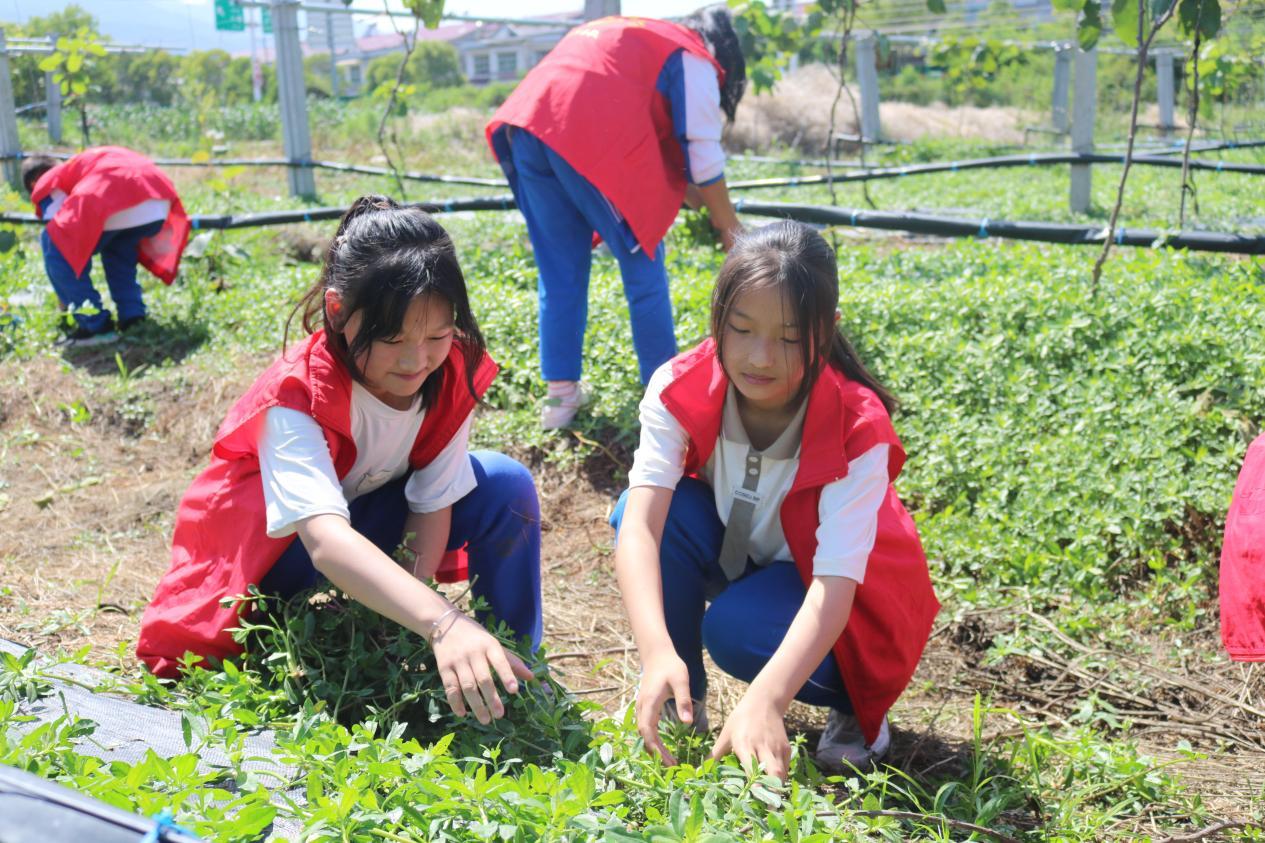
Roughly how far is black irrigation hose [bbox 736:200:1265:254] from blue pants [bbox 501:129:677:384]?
2.99ft

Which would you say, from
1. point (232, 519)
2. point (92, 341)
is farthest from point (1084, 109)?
point (232, 519)

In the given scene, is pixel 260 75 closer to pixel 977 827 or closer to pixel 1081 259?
pixel 1081 259

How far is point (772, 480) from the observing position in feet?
7.04

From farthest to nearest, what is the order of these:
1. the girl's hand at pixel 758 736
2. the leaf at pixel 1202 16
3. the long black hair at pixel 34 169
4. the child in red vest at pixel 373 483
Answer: the long black hair at pixel 34 169
the leaf at pixel 1202 16
the child in red vest at pixel 373 483
the girl's hand at pixel 758 736

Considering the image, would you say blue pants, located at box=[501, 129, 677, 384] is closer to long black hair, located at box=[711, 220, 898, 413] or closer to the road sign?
long black hair, located at box=[711, 220, 898, 413]

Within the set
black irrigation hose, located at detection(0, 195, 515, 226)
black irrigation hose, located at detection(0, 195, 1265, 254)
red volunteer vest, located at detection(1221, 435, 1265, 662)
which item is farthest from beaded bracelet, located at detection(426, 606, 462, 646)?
black irrigation hose, located at detection(0, 195, 515, 226)

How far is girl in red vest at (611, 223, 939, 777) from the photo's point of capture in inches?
76.6

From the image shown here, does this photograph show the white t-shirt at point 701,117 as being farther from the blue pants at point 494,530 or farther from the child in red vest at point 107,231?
the child in red vest at point 107,231

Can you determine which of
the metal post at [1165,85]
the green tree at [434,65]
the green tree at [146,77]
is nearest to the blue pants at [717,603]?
the green tree at [146,77]

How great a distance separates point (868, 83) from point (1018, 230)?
879cm

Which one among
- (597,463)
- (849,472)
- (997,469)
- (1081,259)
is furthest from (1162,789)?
(1081,259)

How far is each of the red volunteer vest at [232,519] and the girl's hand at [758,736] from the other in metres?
0.84

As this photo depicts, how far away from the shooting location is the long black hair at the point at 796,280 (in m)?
1.95

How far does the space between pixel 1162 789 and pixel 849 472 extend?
28.9 inches
